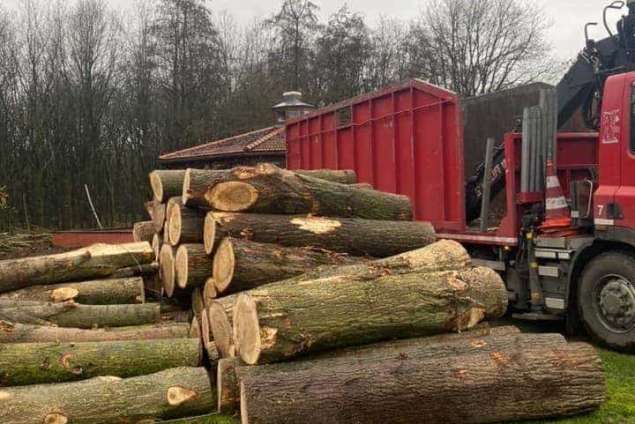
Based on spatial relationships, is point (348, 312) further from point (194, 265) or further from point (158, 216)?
point (158, 216)

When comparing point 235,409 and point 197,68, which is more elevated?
point 197,68

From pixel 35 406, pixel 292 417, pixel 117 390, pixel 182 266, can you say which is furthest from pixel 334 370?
pixel 182 266

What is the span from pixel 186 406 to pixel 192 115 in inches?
1053

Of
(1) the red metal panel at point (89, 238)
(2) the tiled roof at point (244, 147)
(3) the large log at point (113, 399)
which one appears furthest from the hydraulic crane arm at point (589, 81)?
(2) the tiled roof at point (244, 147)

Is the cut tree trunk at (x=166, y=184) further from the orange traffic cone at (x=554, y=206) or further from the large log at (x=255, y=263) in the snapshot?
the orange traffic cone at (x=554, y=206)

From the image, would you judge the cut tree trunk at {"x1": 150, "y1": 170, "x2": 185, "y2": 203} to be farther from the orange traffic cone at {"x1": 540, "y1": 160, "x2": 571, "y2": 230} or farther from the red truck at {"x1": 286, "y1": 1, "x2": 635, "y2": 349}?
the orange traffic cone at {"x1": 540, "y1": 160, "x2": 571, "y2": 230}

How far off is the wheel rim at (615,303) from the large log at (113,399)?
4190 mm

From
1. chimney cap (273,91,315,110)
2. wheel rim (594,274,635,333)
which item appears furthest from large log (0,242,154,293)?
chimney cap (273,91,315,110)

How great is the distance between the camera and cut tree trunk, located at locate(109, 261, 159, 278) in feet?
23.7

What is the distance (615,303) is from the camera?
616cm

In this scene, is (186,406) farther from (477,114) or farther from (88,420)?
(477,114)

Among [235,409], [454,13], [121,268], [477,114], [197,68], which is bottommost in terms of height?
[235,409]

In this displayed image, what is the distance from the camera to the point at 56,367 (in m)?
4.60

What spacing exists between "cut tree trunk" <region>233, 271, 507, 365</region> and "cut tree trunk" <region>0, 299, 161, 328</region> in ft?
6.82
